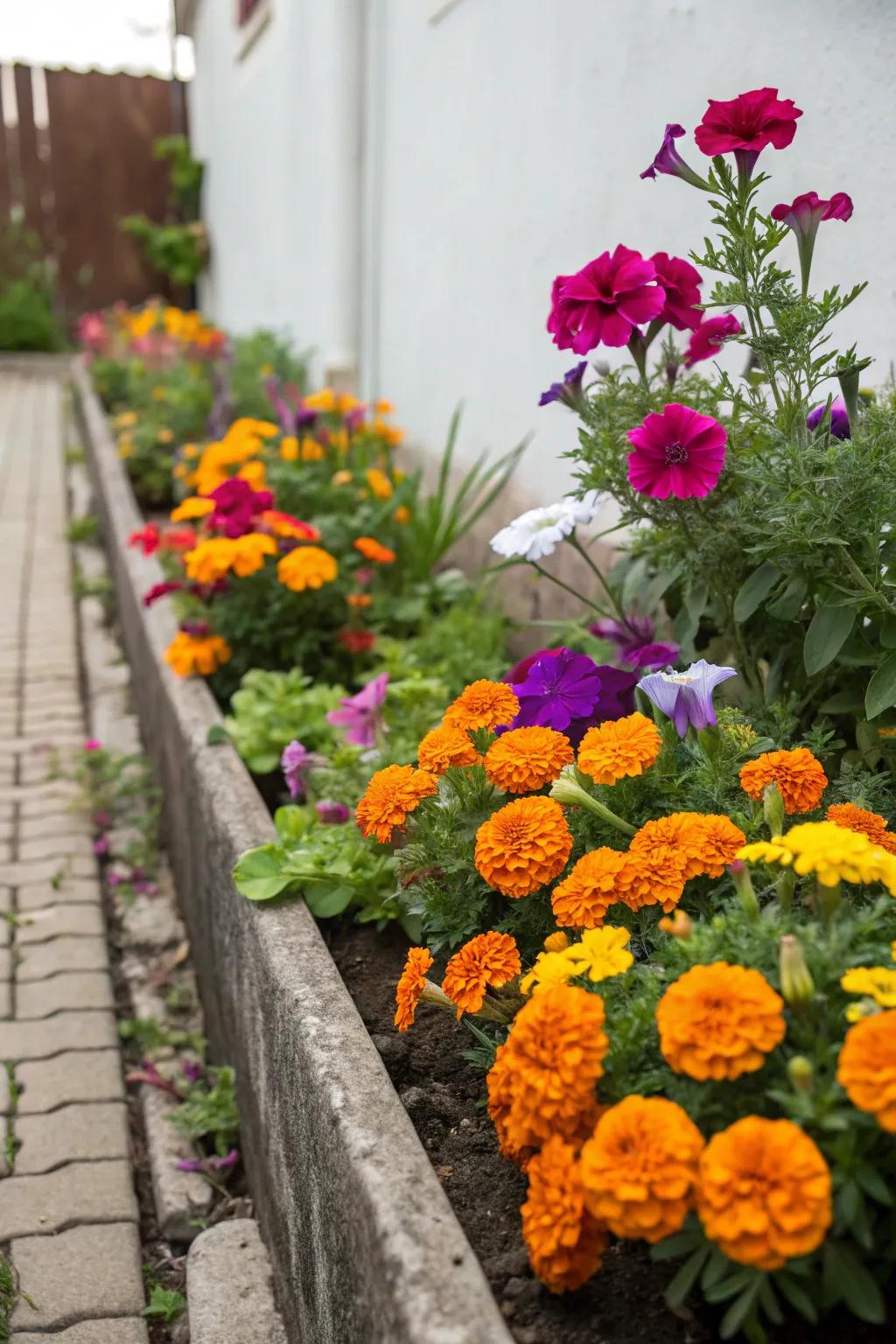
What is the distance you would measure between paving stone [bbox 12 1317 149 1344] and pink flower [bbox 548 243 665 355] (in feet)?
5.65

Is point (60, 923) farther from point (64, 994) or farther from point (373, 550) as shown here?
point (373, 550)

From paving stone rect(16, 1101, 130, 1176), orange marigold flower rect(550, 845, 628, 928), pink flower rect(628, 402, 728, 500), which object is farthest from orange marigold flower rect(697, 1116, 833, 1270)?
paving stone rect(16, 1101, 130, 1176)

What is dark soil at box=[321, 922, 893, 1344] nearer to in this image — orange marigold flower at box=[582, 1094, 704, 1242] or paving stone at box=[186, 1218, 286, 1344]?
orange marigold flower at box=[582, 1094, 704, 1242]

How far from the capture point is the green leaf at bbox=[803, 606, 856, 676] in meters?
1.63

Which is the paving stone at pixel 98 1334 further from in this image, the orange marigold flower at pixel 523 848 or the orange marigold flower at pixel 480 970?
the orange marigold flower at pixel 523 848

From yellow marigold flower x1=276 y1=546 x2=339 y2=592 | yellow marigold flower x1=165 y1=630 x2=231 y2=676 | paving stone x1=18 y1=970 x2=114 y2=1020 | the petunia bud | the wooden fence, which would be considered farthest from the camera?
the wooden fence

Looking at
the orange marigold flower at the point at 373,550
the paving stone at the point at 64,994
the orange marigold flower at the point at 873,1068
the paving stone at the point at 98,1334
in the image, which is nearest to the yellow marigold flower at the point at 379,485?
the orange marigold flower at the point at 373,550

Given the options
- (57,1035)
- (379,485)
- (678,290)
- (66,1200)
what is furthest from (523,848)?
(379,485)

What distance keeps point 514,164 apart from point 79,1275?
3.06 meters

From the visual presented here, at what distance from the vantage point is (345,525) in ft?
11.4

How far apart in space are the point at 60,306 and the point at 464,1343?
14.1 metres

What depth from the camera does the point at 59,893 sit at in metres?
3.23

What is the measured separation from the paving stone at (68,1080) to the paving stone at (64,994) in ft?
0.59

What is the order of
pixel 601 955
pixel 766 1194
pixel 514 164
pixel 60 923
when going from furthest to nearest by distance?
pixel 514 164
pixel 60 923
pixel 601 955
pixel 766 1194
